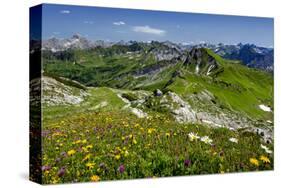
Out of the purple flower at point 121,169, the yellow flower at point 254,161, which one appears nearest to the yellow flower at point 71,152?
the purple flower at point 121,169

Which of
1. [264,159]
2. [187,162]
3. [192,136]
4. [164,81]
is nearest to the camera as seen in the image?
[187,162]

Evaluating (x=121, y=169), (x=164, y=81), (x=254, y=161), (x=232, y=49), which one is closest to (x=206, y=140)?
(x=254, y=161)

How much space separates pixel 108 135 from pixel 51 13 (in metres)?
3.00

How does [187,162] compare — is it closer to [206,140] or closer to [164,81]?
[206,140]

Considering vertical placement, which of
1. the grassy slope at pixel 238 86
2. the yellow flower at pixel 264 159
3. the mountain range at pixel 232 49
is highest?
the mountain range at pixel 232 49

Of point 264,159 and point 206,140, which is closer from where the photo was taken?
point 206,140

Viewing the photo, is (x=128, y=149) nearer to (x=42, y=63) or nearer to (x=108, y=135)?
(x=108, y=135)

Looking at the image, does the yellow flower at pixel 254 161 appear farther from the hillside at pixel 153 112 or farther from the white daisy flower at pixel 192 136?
the white daisy flower at pixel 192 136

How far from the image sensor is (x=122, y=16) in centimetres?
1566

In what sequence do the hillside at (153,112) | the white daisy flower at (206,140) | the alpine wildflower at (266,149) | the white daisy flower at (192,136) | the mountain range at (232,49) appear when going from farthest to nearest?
1. the alpine wildflower at (266,149)
2. the white daisy flower at (206,140)
3. the white daisy flower at (192,136)
4. the mountain range at (232,49)
5. the hillside at (153,112)

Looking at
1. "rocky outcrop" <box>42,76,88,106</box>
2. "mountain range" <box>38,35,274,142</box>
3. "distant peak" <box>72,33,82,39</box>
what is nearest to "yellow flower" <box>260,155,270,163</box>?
"mountain range" <box>38,35,274,142</box>

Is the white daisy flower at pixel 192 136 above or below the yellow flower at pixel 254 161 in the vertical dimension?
above

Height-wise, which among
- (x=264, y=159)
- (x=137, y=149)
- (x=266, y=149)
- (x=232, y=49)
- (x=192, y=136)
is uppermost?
(x=232, y=49)

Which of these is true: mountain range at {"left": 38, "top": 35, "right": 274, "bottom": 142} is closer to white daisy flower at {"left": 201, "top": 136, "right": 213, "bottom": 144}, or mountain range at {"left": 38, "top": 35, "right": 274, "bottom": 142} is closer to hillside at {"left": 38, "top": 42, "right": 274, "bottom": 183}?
hillside at {"left": 38, "top": 42, "right": 274, "bottom": 183}
